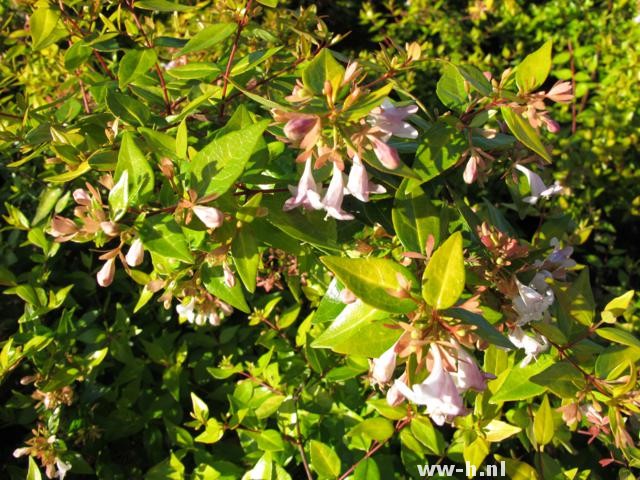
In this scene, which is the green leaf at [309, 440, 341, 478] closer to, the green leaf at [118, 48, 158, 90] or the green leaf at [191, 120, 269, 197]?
the green leaf at [191, 120, 269, 197]

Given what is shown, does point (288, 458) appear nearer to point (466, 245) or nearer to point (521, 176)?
point (466, 245)

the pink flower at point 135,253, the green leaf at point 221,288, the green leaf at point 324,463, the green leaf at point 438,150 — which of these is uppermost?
the green leaf at point 438,150

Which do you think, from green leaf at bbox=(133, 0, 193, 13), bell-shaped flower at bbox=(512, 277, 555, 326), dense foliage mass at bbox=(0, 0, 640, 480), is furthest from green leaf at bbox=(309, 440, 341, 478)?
green leaf at bbox=(133, 0, 193, 13)

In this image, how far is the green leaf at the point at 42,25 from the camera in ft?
3.72

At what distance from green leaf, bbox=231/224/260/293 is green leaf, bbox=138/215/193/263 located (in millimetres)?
94

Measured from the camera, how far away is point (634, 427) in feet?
4.14

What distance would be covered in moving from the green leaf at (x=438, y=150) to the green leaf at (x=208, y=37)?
49 cm

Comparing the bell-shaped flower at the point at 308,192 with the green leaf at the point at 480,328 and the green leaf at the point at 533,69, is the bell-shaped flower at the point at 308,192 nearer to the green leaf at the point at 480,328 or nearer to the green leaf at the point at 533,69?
the green leaf at the point at 480,328

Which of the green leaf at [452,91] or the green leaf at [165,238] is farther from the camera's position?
the green leaf at [452,91]

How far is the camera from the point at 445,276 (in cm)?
76

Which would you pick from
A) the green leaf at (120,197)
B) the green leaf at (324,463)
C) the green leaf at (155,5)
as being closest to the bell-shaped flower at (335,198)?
the green leaf at (120,197)

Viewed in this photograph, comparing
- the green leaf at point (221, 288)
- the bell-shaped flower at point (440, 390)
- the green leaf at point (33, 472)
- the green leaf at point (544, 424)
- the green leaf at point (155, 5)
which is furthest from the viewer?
the green leaf at point (33, 472)

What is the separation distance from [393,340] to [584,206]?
80.2 inches

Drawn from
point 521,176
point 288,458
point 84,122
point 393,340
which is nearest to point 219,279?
point 393,340
